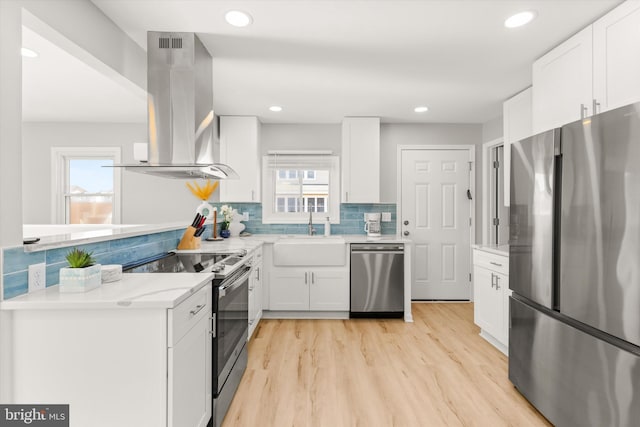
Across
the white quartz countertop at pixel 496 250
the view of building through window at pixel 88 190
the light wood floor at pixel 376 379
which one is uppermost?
the view of building through window at pixel 88 190

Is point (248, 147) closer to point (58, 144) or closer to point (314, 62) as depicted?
point (314, 62)

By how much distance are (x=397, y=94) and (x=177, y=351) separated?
295cm

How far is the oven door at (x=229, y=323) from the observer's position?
1.81m

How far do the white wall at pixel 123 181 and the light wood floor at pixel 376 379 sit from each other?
216cm

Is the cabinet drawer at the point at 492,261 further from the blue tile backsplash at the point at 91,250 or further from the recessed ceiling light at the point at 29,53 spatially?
the recessed ceiling light at the point at 29,53

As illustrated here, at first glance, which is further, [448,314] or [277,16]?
[448,314]

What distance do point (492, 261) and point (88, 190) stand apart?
5.15 m

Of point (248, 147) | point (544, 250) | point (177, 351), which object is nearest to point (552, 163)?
point (544, 250)

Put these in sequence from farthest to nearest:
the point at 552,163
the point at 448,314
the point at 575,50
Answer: the point at 448,314 < the point at 575,50 < the point at 552,163

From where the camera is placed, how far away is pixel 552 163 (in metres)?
1.81

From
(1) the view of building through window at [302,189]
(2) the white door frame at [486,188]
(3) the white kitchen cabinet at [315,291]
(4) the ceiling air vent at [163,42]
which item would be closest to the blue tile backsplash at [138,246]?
(1) the view of building through window at [302,189]

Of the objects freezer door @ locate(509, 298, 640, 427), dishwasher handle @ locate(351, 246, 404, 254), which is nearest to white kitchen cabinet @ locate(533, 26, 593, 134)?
freezer door @ locate(509, 298, 640, 427)

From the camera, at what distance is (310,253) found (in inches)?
145

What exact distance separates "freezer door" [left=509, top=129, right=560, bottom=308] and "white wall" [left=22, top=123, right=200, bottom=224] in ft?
12.0
